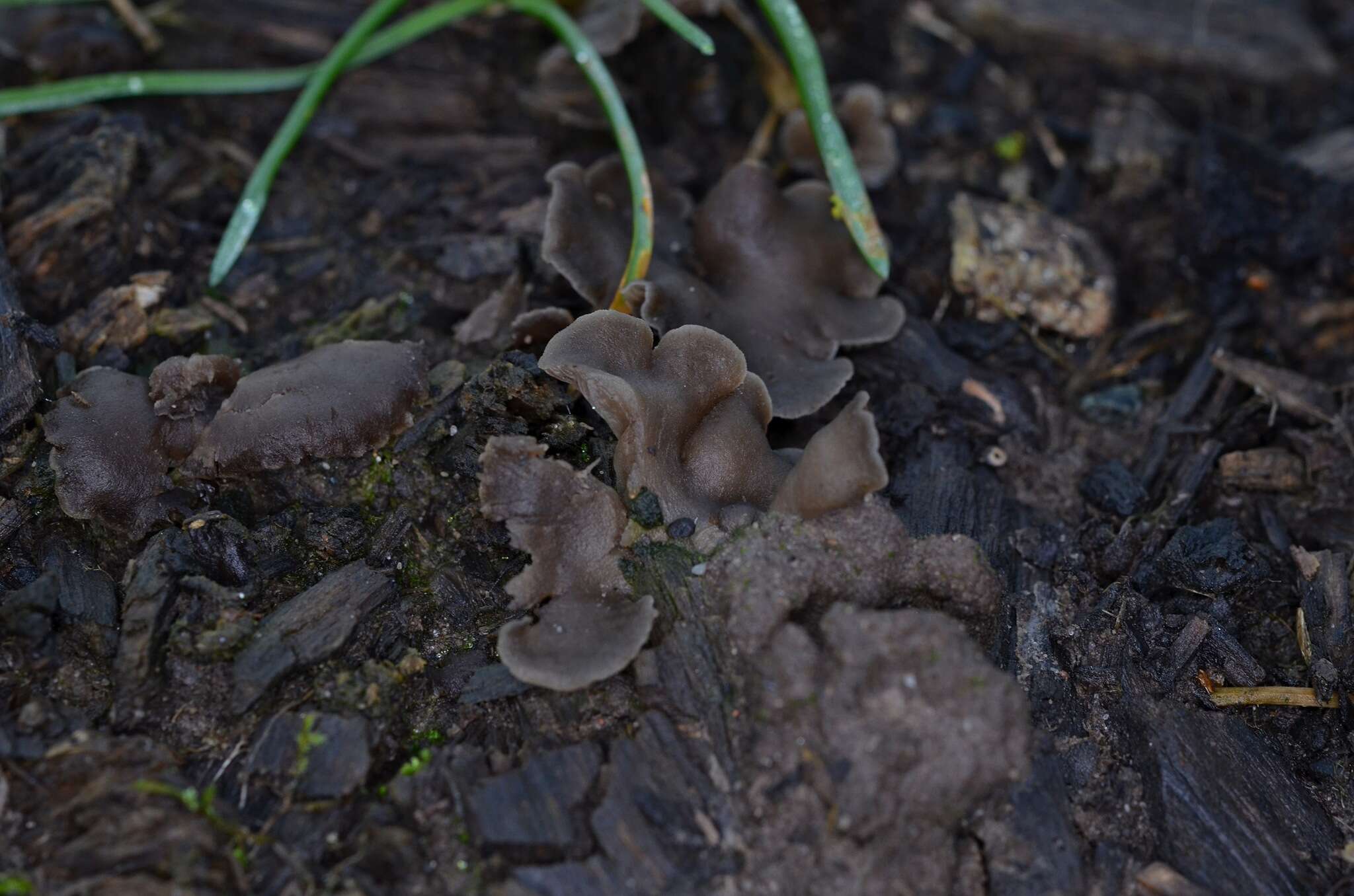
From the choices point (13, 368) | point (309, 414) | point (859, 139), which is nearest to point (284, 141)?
point (13, 368)

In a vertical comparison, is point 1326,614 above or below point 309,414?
below

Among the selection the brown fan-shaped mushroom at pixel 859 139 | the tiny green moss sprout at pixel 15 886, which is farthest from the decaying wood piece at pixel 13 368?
the brown fan-shaped mushroom at pixel 859 139

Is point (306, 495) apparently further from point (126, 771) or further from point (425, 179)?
point (425, 179)

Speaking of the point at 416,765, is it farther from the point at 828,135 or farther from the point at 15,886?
the point at 828,135

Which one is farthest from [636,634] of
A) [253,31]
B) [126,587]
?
[253,31]

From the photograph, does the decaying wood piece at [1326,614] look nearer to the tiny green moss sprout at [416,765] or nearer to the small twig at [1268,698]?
the small twig at [1268,698]

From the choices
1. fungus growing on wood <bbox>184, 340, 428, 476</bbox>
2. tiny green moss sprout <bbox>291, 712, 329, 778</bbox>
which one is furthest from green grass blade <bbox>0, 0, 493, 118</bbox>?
tiny green moss sprout <bbox>291, 712, 329, 778</bbox>

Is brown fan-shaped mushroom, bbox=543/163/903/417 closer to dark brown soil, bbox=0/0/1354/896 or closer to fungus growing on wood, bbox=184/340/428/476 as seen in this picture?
dark brown soil, bbox=0/0/1354/896
